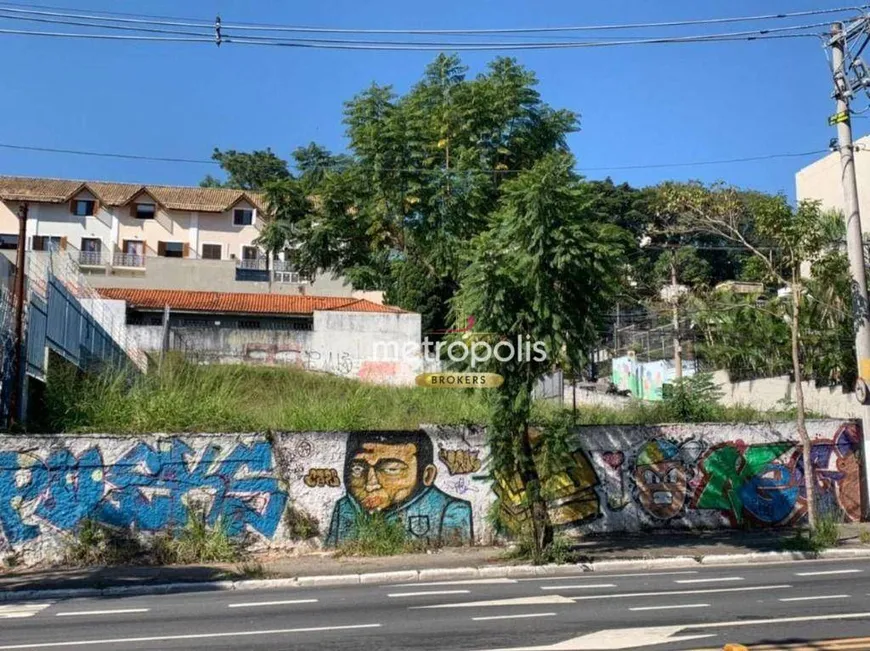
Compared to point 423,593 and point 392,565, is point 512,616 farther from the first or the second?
point 392,565

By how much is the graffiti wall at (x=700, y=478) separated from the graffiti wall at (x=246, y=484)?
7.24 ft

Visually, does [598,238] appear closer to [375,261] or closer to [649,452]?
[649,452]

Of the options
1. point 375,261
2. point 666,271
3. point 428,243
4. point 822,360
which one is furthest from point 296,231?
point 822,360

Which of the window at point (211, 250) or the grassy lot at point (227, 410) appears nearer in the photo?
the grassy lot at point (227, 410)

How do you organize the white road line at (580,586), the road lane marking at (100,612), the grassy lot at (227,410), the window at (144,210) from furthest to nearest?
the window at (144,210) < the grassy lot at (227,410) < the white road line at (580,586) < the road lane marking at (100,612)

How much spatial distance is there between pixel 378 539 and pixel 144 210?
4846cm

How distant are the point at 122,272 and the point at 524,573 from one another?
44.5 metres

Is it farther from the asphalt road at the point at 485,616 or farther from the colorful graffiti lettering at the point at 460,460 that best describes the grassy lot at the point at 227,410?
the asphalt road at the point at 485,616

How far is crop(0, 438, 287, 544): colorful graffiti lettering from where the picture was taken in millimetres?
13547

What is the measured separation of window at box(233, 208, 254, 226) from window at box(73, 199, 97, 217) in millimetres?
9656

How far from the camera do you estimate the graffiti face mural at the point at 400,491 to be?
579 inches

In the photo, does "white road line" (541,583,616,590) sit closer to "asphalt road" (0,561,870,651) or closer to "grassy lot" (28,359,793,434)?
"asphalt road" (0,561,870,651)

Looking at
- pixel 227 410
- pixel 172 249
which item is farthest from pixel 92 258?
pixel 227 410

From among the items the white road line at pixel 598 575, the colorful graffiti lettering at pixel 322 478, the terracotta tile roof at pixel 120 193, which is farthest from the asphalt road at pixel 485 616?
the terracotta tile roof at pixel 120 193
